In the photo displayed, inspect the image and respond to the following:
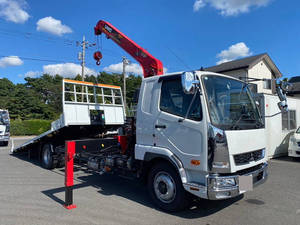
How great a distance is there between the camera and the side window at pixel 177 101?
3.72 m

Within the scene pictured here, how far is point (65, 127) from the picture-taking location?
22.6 ft

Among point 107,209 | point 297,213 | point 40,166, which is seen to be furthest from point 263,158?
point 40,166

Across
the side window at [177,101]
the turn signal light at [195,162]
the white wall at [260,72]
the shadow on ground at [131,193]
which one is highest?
the white wall at [260,72]

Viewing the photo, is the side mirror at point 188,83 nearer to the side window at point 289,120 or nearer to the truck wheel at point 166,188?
the truck wheel at point 166,188

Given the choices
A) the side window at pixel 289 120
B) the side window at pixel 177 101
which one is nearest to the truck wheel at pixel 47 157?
the side window at pixel 177 101

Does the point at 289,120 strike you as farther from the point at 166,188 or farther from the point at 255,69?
the point at 255,69

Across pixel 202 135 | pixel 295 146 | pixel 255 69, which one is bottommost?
pixel 295 146

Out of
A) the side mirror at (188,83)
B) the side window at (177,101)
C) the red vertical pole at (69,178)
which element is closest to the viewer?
A: the side mirror at (188,83)

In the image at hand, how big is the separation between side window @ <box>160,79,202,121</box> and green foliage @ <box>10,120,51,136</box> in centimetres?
2466

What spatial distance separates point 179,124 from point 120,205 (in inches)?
80.4

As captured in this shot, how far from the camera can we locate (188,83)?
344cm

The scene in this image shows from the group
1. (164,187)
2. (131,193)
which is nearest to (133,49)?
(131,193)

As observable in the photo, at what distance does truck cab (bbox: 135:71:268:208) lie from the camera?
350 cm

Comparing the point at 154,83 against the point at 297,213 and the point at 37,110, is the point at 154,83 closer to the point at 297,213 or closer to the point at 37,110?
the point at 297,213
